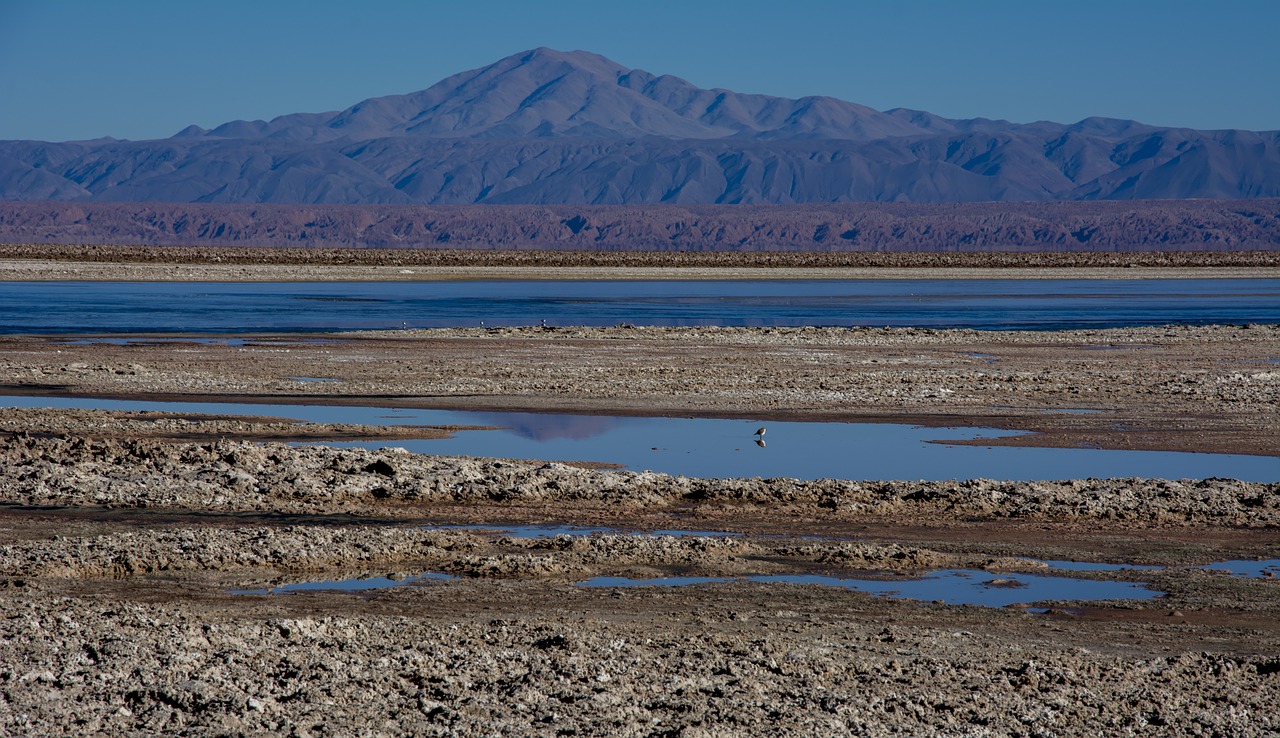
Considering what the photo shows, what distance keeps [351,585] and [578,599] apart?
5.50 feet

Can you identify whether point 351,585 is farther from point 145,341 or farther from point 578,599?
point 145,341

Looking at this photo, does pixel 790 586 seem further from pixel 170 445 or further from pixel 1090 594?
pixel 170 445

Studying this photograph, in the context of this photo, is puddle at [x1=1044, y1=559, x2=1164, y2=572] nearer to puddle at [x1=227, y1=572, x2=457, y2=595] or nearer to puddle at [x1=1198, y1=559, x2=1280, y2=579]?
puddle at [x1=1198, y1=559, x2=1280, y2=579]

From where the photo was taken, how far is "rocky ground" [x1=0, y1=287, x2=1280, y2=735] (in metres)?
Result: 7.35

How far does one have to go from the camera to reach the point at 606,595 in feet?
32.4

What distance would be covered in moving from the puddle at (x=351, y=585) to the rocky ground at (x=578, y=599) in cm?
8

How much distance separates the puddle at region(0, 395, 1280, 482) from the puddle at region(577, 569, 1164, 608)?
4.51m

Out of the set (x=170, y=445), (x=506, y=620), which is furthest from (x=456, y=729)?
(x=170, y=445)

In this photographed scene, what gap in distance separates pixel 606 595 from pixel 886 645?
216 centimetres

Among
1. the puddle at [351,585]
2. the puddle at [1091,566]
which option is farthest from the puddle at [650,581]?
the puddle at [1091,566]

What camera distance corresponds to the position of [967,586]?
10.3 meters

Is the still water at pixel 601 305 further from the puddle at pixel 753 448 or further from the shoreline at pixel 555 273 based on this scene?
the puddle at pixel 753 448

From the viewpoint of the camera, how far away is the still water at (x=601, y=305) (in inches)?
1698

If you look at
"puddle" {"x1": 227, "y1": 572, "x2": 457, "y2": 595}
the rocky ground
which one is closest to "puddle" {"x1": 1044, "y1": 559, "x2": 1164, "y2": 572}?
the rocky ground
